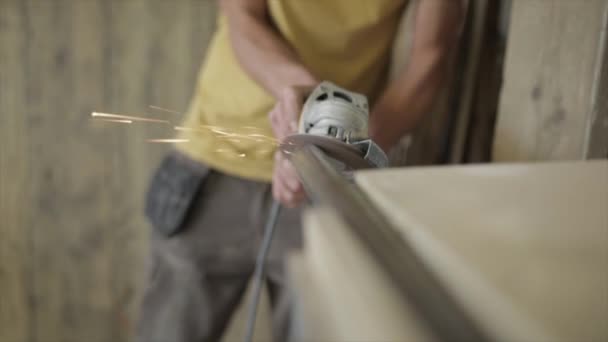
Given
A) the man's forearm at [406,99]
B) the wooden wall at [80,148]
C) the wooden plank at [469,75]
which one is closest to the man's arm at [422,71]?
the man's forearm at [406,99]

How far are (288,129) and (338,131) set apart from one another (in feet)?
0.24

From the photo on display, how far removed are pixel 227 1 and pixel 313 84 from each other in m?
0.21

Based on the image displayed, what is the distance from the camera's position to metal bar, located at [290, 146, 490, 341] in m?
0.17

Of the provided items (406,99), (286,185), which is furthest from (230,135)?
(406,99)

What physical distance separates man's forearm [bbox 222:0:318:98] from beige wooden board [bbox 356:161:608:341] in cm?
29

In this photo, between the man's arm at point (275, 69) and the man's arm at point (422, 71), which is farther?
the man's arm at point (422, 71)

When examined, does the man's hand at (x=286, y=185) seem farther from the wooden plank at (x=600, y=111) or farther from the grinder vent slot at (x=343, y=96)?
the wooden plank at (x=600, y=111)

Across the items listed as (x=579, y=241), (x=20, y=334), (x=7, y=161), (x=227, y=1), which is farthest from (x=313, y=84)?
(x=20, y=334)

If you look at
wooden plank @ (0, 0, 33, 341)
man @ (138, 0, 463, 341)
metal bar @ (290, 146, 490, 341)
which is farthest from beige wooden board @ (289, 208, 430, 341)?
wooden plank @ (0, 0, 33, 341)

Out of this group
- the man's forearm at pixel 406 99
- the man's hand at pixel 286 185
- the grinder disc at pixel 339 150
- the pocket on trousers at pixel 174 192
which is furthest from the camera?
the pocket on trousers at pixel 174 192

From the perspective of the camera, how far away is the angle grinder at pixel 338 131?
374mm

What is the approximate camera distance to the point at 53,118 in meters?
1.08

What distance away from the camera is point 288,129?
1.52 ft

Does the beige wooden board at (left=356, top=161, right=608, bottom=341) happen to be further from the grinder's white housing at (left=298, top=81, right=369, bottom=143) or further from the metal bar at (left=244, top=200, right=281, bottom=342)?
the metal bar at (left=244, top=200, right=281, bottom=342)
